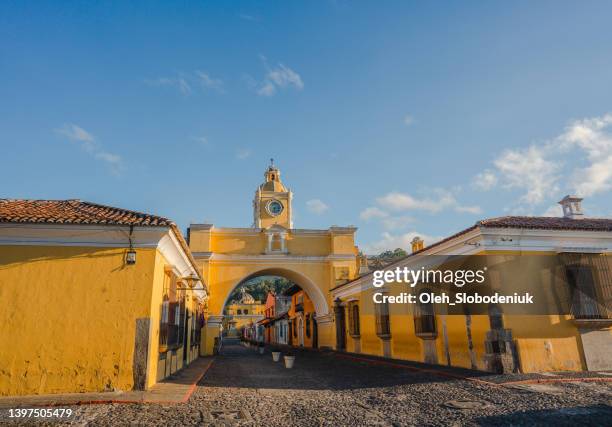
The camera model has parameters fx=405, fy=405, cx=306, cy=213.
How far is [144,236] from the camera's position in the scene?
8.10 meters

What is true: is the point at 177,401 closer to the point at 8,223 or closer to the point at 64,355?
the point at 64,355

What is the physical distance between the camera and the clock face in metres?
26.0

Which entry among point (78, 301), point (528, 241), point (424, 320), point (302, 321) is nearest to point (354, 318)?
point (424, 320)

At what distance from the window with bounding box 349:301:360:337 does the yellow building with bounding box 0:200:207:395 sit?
1218 cm

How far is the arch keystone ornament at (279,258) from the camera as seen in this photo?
74.7 feet

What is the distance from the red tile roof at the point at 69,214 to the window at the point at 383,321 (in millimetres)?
10109

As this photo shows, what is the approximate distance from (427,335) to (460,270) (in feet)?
8.07

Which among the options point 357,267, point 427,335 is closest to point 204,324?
point 357,267

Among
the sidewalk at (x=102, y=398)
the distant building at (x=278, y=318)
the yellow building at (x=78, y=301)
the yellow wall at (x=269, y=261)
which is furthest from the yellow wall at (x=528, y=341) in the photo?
the distant building at (x=278, y=318)

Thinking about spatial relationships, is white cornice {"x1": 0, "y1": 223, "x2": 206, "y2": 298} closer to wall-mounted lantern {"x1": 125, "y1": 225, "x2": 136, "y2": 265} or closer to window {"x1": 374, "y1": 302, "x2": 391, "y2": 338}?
wall-mounted lantern {"x1": 125, "y1": 225, "x2": 136, "y2": 265}

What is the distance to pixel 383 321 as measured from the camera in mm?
15602

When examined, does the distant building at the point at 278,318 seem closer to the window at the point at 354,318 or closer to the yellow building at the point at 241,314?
the yellow building at the point at 241,314

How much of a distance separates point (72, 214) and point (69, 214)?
62mm

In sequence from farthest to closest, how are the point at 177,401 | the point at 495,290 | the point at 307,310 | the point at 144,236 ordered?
1. the point at 307,310
2. the point at 495,290
3. the point at 144,236
4. the point at 177,401
